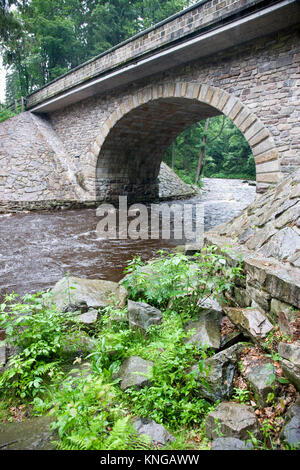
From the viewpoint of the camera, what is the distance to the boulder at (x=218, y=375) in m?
1.69

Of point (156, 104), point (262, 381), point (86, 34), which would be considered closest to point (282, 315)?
point (262, 381)

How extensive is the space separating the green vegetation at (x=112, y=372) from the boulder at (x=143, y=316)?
62 millimetres

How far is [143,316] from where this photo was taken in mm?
2471

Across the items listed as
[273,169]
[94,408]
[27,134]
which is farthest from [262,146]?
[27,134]

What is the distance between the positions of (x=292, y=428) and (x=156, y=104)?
9.30 meters

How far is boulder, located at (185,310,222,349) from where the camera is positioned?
201cm

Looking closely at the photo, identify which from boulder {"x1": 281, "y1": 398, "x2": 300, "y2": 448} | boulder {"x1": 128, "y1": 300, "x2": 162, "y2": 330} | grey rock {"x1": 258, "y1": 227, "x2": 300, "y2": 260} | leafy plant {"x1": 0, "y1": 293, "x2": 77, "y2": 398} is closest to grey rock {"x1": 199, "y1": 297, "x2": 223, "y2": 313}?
boulder {"x1": 128, "y1": 300, "x2": 162, "y2": 330}

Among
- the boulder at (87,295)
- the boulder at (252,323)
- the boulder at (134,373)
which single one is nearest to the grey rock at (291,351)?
the boulder at (252,323)

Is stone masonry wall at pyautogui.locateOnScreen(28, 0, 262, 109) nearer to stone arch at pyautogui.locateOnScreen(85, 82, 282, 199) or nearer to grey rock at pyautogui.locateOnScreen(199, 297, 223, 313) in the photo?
stone arch at pyautogui.locateOnScreen(85, 82, 282, 199)

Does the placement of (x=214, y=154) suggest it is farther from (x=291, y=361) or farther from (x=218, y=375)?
(x=291, y=361)

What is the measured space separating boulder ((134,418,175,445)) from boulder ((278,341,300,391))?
67 cm

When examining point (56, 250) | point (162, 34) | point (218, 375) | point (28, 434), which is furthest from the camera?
point (162, 34)
